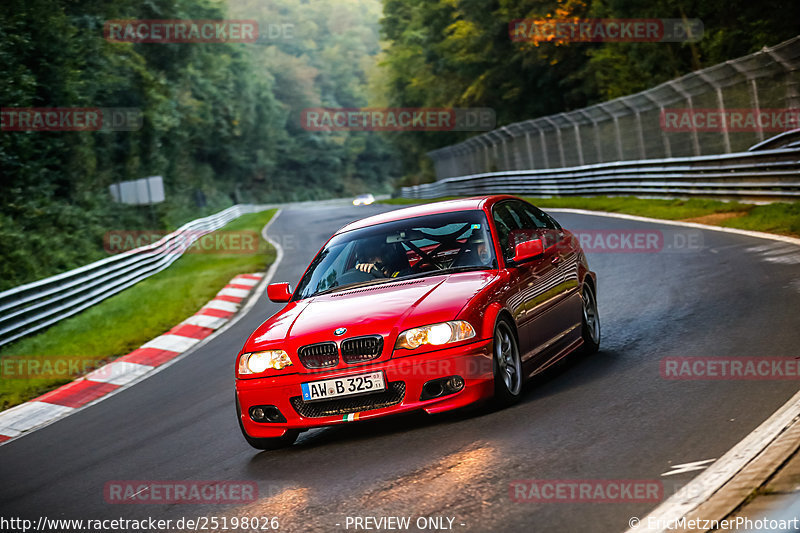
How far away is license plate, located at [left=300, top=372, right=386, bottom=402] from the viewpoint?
6.61 metres

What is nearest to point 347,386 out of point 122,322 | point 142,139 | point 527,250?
point 527,250

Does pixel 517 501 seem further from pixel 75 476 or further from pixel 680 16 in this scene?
pixel 680 16

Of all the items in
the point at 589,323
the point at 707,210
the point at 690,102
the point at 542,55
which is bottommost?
the point at 589,323

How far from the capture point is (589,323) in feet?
29.3

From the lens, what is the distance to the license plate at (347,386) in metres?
Answer: 6.61

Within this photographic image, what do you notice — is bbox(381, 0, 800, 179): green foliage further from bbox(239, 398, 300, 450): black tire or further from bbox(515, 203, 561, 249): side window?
bbox(239, 398, 300, 450): black tire

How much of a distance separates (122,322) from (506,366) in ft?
39.6

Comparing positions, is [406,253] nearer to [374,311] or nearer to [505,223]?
[505,223]

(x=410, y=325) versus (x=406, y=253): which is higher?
(x=406, y=253)

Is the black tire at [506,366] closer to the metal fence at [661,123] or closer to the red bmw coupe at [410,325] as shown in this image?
the red bmw coupe at [410,325]

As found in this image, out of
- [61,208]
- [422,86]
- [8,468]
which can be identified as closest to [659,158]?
[61,208]

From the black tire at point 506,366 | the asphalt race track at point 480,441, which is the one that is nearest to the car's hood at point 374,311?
the black tire at point 506,366

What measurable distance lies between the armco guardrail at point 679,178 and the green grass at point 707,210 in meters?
0.28

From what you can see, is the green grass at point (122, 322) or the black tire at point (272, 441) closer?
the black tire at point (272, 441)
